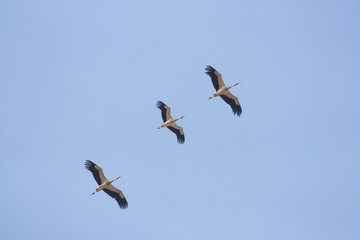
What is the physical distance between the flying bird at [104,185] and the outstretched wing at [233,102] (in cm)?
891

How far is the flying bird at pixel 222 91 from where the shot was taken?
49.8 metres

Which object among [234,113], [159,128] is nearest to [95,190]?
[159,128]

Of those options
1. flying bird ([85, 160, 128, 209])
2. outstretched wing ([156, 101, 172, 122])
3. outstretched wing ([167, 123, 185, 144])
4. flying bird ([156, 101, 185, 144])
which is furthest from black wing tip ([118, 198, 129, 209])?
outstretched wing ([156, 101, 172, 122])

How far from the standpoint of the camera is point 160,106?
166 ft

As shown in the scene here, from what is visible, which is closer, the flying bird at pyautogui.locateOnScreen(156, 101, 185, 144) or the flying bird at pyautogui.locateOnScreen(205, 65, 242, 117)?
the flying bird at pyautogui.locateOnScreen(205, 65, 242, 117)

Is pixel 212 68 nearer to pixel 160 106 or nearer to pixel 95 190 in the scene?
pixel 160 106

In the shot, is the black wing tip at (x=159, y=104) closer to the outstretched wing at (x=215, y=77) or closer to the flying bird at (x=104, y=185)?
the outstretched wing at (x=215, y=77)

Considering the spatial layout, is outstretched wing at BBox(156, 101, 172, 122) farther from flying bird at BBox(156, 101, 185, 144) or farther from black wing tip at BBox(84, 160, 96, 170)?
black wing tip at BBox(84, 160, 96, 170)

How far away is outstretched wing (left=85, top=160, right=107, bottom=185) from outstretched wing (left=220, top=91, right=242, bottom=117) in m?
9.56

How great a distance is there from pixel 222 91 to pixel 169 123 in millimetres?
4172

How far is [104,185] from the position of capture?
49094 mm

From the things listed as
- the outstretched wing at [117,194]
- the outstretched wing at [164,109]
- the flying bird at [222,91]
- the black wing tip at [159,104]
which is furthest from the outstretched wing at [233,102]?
the outstretched wing at [117,194]

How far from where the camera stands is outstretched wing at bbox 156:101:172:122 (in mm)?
50531

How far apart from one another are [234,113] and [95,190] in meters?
10.5
